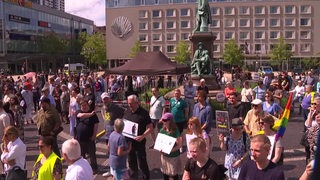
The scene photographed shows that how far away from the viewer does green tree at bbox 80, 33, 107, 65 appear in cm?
9206

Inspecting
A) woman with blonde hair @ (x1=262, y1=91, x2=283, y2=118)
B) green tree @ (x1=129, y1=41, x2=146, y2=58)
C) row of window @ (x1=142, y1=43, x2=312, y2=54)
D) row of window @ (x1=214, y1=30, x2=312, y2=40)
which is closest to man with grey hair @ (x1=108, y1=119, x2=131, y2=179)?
woman with blonde hair @ (x1=262, y1=91, x2=283, y2=118)

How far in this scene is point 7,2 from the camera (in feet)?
253

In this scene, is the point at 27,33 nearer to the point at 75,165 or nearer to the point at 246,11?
the point at 246,11

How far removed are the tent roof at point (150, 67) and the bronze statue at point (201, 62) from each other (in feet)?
12.1

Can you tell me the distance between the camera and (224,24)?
3595 inches

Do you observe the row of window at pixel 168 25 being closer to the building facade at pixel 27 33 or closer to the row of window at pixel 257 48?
the row of window at pixel 257 48

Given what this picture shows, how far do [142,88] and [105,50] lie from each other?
2741 inches

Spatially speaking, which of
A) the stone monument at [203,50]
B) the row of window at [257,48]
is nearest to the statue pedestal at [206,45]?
the stone monument at [203,50]

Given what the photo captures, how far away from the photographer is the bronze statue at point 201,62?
21.8 meters

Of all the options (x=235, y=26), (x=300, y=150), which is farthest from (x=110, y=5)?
(x=300, y=150)

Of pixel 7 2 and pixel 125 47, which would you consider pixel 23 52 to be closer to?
pixel 7 2

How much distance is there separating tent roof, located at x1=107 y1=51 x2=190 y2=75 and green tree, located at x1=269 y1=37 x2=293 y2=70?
68429 millimetres

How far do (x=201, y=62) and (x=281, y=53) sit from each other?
6505 centimetres

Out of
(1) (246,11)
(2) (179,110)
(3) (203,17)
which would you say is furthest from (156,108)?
(1) (246,11)
